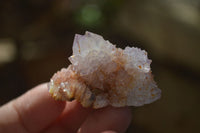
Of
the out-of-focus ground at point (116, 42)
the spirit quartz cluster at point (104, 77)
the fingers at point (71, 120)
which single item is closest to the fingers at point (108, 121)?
the spirit quartz cluster at point (104, 77)

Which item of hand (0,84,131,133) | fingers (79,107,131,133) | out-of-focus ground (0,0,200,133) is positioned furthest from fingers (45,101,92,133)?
out-of-focus ground (0,0,200,133)

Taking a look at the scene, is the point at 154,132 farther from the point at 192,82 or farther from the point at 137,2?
the point at 137,2

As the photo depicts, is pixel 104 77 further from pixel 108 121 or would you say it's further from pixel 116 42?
pixel 116 42

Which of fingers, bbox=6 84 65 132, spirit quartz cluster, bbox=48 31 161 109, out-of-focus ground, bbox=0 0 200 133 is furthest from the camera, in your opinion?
out-of-focus ground, bbox=0 0 200 133

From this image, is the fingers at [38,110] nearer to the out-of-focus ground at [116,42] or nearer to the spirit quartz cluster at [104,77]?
the spirit quartz cluster at [104,77]

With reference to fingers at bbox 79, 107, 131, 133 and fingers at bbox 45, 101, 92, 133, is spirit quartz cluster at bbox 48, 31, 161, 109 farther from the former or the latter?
fingers at bbox 45, 101, 92, 133

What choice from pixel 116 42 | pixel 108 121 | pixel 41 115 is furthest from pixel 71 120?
pixel 116 42

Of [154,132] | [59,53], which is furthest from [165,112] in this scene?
[59,53]
